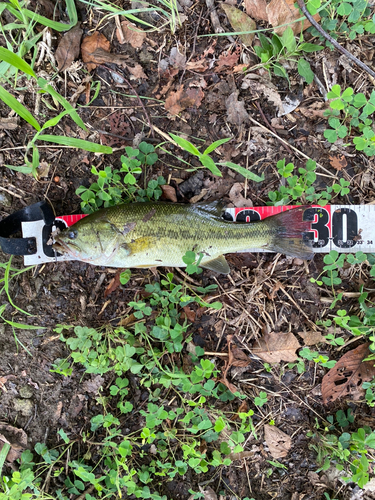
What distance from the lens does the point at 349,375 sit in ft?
11.8

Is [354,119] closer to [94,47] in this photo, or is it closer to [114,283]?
[94,47]

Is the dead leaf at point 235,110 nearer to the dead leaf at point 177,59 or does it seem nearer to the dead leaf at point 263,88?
the dead leaf at point 263,88

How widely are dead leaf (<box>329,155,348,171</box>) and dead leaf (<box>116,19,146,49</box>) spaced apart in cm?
251

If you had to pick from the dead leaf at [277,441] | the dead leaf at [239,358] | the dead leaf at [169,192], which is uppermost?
the dead leaf at [169,192]

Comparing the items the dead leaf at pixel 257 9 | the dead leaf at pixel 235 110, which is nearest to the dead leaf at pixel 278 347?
the dead leaf at pixel 235 110

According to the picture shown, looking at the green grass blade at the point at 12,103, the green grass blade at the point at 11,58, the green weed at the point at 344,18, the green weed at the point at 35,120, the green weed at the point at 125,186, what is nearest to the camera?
the green grass blade at the point at 11,58

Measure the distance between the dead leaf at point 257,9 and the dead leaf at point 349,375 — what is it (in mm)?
3846

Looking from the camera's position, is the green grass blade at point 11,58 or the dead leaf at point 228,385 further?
the dead leaf at point 228,385

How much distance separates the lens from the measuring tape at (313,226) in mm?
3504

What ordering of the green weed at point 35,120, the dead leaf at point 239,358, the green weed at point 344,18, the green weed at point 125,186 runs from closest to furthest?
1. the green weed at point 35,120
2. the green weed at point 344,18
3. the green weed at point 125,186
4. the dead leaf at point 239,358

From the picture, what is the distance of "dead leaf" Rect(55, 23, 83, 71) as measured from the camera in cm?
339

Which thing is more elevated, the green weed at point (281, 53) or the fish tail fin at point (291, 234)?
the green weed at point (281, 53)

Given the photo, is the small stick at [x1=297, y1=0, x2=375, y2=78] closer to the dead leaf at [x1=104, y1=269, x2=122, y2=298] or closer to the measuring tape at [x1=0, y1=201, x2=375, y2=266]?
the measuring tape at [x1=0, y1=201, x2=375, y2=266]

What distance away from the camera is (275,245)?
3.30 metres
